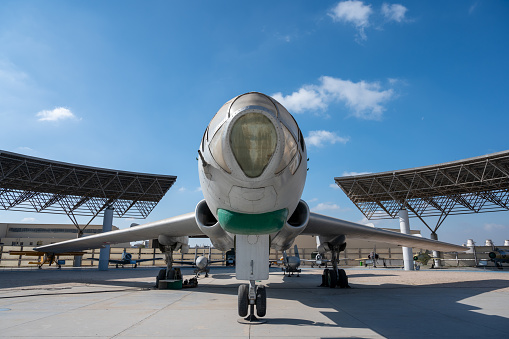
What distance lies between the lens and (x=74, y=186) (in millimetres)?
28484

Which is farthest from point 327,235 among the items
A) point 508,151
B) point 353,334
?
point 508,151

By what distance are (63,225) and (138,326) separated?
68.5m

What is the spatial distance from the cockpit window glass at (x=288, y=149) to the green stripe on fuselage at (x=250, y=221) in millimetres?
1033

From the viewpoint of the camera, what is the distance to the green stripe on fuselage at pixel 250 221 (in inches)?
171

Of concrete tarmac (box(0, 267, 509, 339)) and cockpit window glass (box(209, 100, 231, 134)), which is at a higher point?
cockpit window glass (box(209, 100, 231, 134))

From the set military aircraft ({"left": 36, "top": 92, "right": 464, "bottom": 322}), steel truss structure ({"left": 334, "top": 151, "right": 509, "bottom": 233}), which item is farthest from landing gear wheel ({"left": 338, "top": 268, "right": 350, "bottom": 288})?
steel truss structure ({"left": 334, "top": 151, "right": 509, "bottom": 233})

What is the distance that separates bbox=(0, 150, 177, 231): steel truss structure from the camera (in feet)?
83.2

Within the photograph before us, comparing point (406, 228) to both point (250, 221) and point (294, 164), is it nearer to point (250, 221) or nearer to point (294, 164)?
point (250, 221)

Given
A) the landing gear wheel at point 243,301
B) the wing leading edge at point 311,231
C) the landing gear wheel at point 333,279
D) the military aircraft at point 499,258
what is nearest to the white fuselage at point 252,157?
the landing gear wheel at point 243,301

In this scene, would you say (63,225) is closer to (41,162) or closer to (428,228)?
(41,162)

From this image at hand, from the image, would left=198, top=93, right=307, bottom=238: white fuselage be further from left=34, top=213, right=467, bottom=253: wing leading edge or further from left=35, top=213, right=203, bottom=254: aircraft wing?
left=35, top=213, right=203, bottom=254: aircraft wing

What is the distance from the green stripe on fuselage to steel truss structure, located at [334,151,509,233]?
25734 millimetres

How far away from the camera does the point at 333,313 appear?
625 centimetres

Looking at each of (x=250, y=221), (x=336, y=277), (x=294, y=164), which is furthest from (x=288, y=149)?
(x=336, y=277)
